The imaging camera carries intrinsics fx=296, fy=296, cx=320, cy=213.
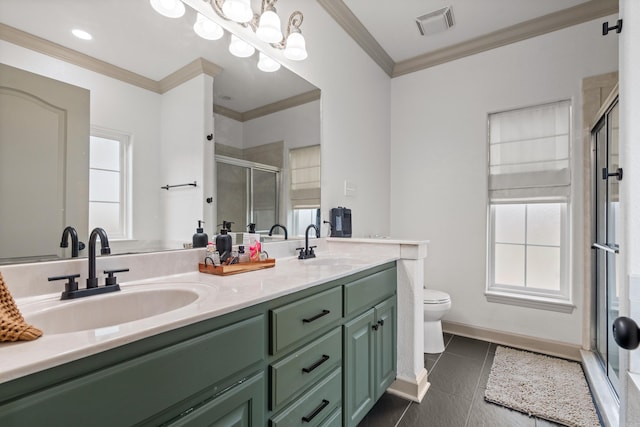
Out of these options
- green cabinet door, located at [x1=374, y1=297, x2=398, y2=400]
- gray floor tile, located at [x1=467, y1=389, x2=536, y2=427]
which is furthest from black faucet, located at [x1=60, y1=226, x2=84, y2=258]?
gray floor tile, located at [x1=467, y1=389, x2=536, y2=427]

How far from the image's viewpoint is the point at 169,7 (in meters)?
1.34

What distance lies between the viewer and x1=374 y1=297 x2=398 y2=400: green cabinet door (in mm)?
1607

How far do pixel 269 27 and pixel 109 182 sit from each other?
1.18 meters

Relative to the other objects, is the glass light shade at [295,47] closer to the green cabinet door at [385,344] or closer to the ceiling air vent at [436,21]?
the ceiling air vent at [436,21]

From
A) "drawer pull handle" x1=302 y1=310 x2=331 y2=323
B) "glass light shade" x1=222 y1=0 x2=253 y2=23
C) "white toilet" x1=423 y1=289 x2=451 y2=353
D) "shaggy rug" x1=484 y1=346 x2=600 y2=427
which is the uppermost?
"glass light shade" x1=222 y1=0 x2=253 y2=23

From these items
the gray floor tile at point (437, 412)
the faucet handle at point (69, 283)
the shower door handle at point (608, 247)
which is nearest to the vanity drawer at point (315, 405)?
the gray floor tile at point (437, 412)

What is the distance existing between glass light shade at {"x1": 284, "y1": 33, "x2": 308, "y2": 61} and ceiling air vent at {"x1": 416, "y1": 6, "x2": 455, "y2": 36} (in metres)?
1.32

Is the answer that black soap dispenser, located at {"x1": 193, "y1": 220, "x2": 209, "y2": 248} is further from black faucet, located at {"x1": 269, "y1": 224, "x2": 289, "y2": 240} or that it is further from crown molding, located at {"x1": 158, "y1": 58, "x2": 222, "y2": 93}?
crown molding, located at {"x1": 158, "y1": 58, "x2": 222, "y2": 93}

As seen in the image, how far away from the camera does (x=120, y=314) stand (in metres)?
0.99

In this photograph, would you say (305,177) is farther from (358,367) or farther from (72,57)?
(72,57)

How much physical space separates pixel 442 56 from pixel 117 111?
2.98 meters

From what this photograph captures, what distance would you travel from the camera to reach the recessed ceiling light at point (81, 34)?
1068 millimetres

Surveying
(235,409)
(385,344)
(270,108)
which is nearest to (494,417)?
(385,344)

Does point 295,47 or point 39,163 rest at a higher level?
point 295,47
